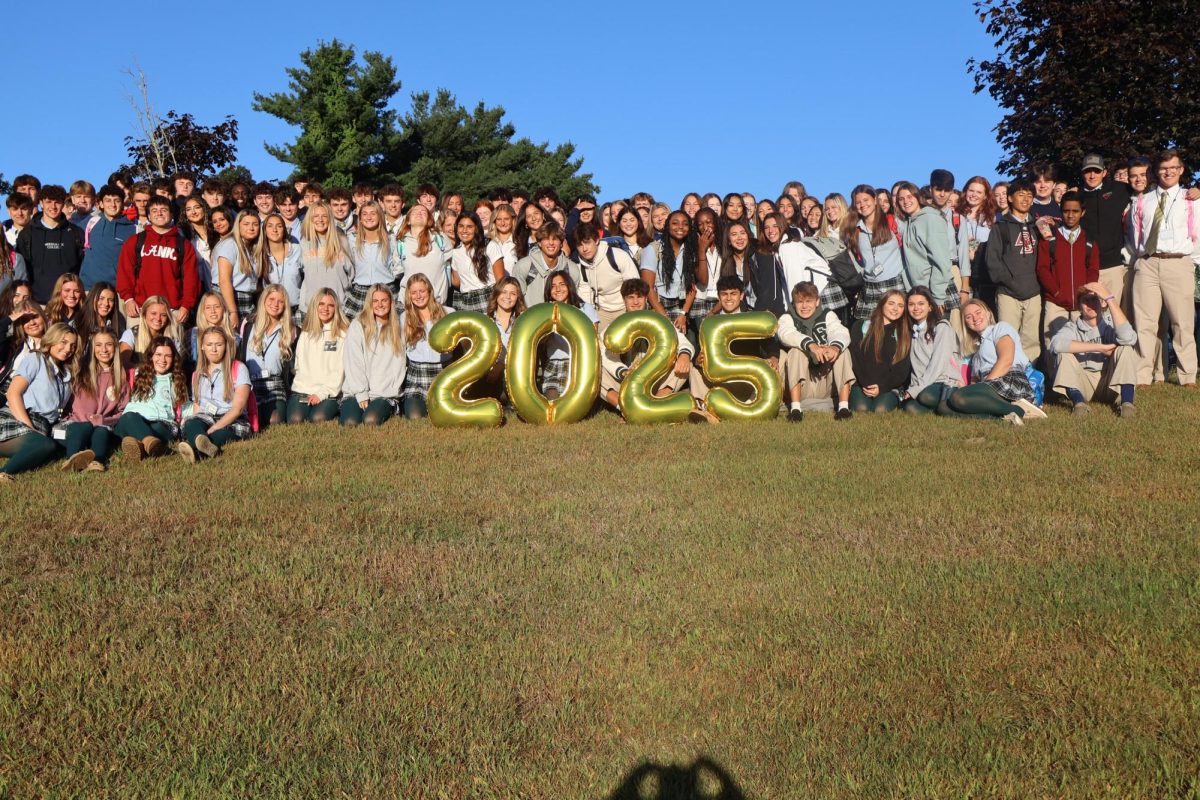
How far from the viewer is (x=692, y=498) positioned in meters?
7.64

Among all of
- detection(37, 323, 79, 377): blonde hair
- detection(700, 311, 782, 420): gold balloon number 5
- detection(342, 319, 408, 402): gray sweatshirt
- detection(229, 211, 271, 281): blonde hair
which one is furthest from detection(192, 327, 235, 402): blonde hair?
detection(700, 311, 782, 420): gold balloon number 5

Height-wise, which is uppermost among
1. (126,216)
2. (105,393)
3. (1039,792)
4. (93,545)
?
(126,216)

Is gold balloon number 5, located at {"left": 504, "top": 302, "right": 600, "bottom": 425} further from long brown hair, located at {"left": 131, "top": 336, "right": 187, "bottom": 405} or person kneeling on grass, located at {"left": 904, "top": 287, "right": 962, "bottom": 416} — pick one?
person kneeling on grass, located at {"left": 904, "top": 287, "right": 962, "bottom": 416}

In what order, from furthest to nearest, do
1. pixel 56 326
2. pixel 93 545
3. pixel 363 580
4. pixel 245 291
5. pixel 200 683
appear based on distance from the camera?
pixel 245 291 → pixel 56 326 → pixel 93 545 → pixel 363 580 → pixel 200 683

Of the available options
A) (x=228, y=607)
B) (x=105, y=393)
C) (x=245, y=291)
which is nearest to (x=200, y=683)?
(x=228, y=607)

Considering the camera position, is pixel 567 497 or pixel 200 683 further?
pixel 567 497

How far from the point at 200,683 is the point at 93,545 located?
2.48 metres

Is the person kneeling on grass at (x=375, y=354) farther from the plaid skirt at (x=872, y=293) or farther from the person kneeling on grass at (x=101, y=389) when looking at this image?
the plaid skirt at (x=872, y=293)

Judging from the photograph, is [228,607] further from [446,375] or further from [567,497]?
[446,375]

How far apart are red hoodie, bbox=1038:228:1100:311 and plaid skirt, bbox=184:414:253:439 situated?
8657mm

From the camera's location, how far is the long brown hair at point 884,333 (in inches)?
483

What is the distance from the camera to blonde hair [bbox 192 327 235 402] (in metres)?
10.5

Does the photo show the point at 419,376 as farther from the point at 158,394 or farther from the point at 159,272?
the point at 158,394

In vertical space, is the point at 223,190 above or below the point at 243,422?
Answer: above
